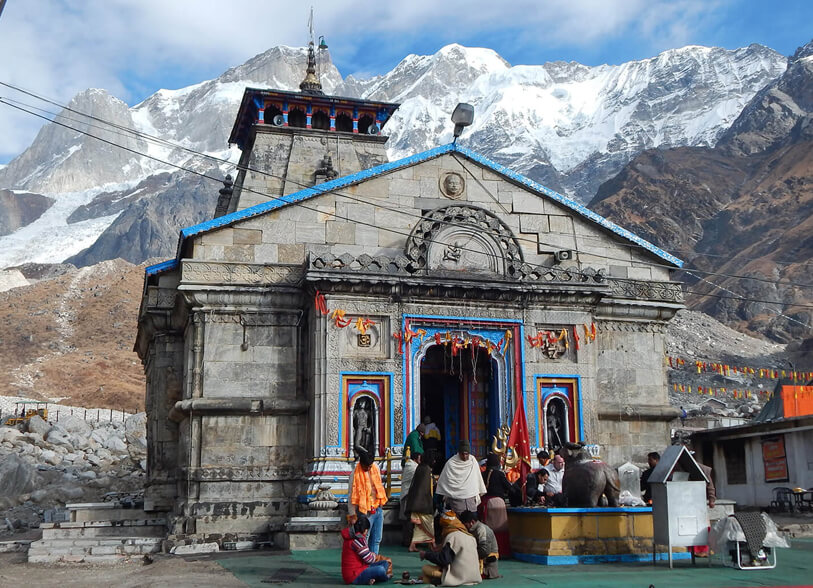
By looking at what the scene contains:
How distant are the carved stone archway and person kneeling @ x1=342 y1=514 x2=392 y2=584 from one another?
29.1 feet

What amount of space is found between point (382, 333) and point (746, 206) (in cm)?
11279

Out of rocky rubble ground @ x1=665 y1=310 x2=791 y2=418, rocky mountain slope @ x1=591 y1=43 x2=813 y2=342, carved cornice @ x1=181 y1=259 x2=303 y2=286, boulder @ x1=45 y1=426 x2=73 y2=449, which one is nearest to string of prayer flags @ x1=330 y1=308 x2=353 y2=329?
carved cornice @ x1=181 y1=259 x2=303 y2=286

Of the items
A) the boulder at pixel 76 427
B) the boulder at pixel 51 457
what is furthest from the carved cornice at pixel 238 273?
the boulder at pixel 76 427

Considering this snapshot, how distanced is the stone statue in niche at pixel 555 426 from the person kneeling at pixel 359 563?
28.6ft

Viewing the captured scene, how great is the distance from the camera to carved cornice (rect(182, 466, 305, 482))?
18.5 m

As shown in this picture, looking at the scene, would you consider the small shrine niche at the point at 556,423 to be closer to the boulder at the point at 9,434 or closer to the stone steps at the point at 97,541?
the stone steps at the point at 97,541

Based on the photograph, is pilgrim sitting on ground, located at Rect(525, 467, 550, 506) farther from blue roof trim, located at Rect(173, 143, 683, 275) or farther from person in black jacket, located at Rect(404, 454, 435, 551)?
blue roof trim, located at Rect(173, 143, 683, 275)

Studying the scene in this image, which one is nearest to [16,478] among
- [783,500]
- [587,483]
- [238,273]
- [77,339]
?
[238,273]

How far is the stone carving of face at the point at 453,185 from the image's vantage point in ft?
69.7

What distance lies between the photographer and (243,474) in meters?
18.7

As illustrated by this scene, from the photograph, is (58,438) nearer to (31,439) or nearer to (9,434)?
(31,439)

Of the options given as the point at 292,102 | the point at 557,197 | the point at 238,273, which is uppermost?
the point at 292,102

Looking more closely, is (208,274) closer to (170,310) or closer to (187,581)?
(170,310)

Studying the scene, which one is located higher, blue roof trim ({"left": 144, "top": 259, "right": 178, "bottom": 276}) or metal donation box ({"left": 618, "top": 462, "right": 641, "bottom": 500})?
blue roof trim ({"left": 144, "top": 259, "right": 178, "bottom": 276})
